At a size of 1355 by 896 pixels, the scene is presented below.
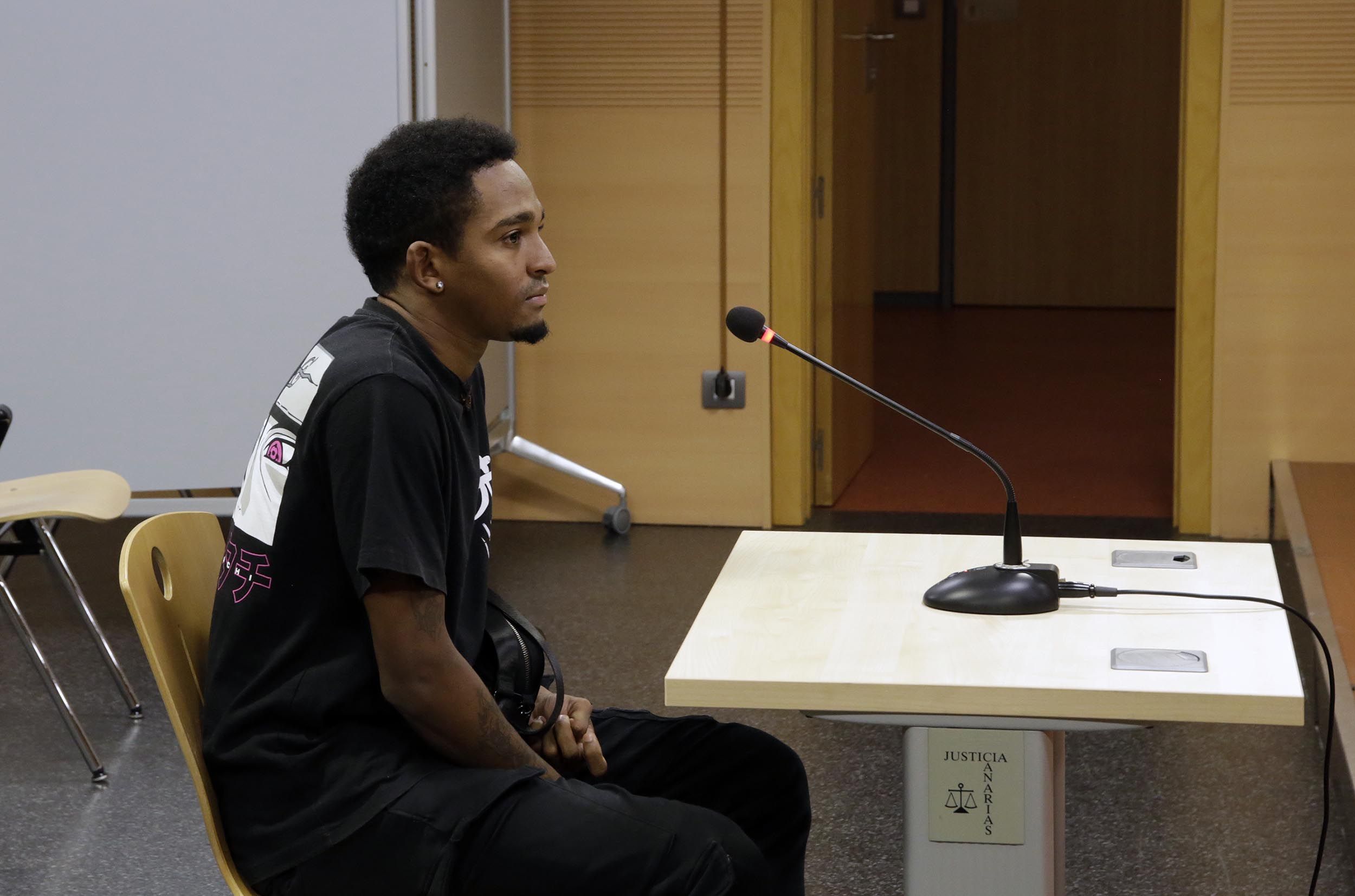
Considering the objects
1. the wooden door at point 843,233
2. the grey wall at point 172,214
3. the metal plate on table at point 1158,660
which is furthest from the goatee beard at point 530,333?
the wooden door at point 843,233

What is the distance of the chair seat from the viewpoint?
9.80ft

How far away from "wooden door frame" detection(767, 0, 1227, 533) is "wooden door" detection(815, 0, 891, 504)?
86 millimetres

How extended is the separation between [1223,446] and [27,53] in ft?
11.0

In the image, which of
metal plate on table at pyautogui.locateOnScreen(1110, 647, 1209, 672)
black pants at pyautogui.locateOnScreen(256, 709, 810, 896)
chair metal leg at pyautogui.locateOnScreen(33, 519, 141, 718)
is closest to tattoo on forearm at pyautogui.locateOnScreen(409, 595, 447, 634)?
black pants at pyautogui.locateOnScreen(256, 709, 810, 896)

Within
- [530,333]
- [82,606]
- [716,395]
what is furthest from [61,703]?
[716,395]

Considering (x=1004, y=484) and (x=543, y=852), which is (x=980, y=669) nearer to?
(x=1004, y=484)

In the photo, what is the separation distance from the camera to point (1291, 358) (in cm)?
464

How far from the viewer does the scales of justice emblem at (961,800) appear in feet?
5.45

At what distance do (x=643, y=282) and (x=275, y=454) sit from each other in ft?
11.1

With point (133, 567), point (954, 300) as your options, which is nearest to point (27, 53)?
point (133, 567)

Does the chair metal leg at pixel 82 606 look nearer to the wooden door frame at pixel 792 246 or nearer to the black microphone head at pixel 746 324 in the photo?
the black microphone head at pixel 746 324

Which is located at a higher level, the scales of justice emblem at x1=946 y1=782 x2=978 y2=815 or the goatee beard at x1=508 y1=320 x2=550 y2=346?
the goatee beard at x1=508 y1=320 x2=550 y2=346

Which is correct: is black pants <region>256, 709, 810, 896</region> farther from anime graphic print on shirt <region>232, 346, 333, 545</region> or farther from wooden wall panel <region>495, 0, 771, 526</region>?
wooden wall panel <region>495, 0, 771, 526</region>

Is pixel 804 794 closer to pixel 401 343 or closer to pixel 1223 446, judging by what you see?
pixel 401 343
